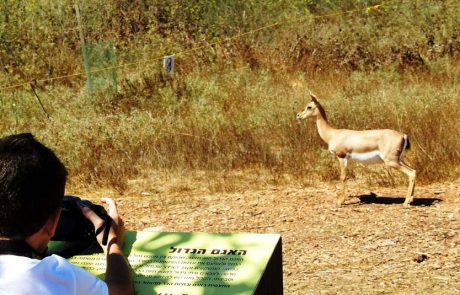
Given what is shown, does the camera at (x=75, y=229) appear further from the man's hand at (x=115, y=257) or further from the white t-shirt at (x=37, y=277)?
the white t-shirt at (x=37, y=277)

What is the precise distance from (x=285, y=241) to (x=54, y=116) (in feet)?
20.0

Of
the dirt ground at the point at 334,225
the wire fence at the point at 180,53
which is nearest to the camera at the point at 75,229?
the dirt ground at the point at 334,225

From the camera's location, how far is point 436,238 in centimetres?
580

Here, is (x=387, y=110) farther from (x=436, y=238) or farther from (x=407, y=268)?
(x=407, y=268)

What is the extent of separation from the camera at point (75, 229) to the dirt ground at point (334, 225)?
2655mm

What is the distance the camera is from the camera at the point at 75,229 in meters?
2.46

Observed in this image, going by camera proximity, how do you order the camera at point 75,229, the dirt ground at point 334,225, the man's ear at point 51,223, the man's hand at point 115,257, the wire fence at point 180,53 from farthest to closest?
the wire fence at point 180,53, the dirt ground at point 334,225, the camera at point 75,229, the man's hand at point 115,257, the man's ear at point 51,223

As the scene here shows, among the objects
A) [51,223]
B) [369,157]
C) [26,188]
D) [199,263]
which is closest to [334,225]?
[369,157]

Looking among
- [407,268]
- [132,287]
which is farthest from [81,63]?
[132,287]

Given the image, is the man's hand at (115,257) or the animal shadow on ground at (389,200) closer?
the man's hand at (115,257)

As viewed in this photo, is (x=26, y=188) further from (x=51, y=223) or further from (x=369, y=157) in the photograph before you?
(x=369, y=157)

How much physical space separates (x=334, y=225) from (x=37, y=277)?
4873 mm

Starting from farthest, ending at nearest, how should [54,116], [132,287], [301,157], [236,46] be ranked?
[236,46], [54,116], [301,157], [132,287]

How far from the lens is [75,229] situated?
2502 millimetres
